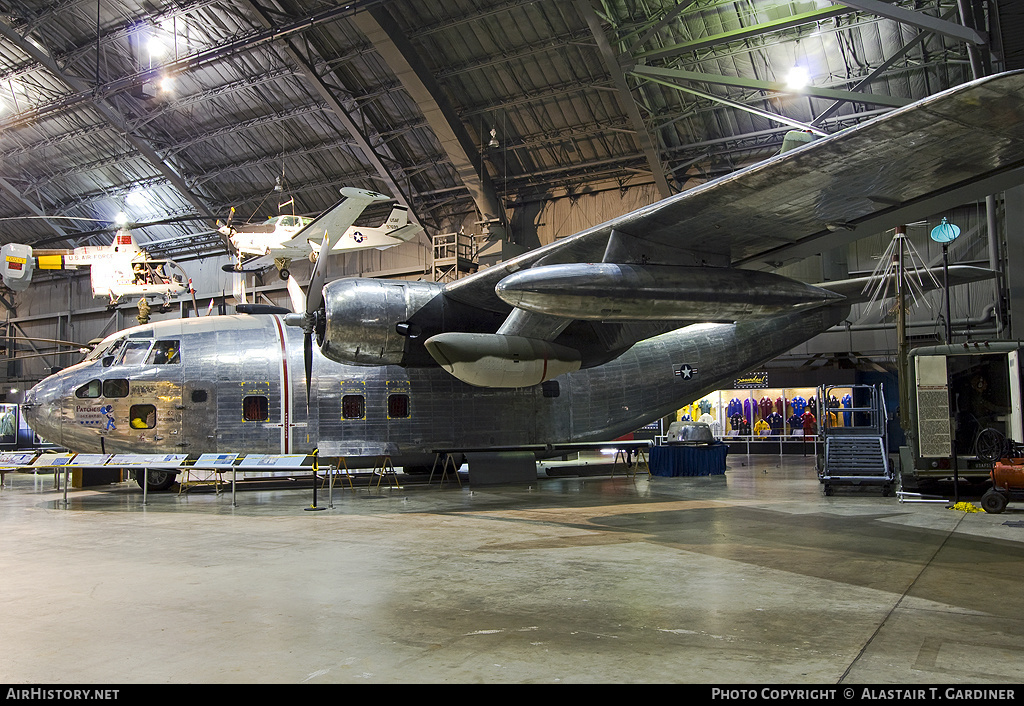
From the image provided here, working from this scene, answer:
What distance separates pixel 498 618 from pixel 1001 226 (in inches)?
1088

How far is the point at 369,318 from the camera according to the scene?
46.9 ft

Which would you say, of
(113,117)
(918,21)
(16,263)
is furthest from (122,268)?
(918,21)

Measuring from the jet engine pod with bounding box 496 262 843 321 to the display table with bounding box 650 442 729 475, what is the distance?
29.1ft

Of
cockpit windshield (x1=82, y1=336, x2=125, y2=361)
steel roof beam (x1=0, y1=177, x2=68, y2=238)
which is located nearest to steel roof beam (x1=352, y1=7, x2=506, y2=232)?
cockpit windshield (x1=82, y1=336, x2=125, y2=361)

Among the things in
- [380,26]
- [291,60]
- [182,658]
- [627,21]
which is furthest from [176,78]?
[182,658]

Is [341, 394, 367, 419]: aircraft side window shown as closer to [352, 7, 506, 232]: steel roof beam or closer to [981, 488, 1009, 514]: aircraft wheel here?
[981, 488, 1009, 514]: aircraft wheel

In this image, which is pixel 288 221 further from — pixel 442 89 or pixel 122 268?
pixel 442 89

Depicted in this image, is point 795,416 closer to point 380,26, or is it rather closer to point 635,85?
point 635,85

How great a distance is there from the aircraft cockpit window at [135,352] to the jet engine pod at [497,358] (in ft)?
23.9

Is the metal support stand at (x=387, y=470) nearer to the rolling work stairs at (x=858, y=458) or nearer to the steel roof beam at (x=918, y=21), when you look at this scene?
the rolling work stairs at (x=858, y=458)

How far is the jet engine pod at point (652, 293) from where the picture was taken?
33.3 feet

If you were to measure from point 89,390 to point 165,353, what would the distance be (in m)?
1.76
